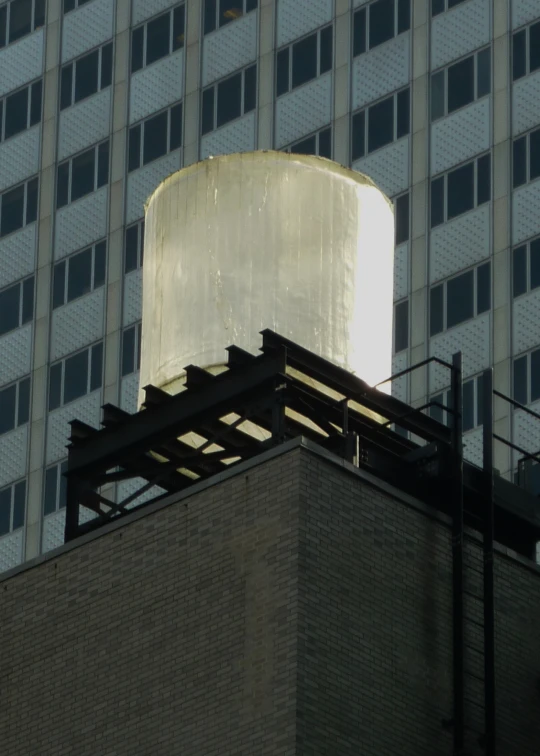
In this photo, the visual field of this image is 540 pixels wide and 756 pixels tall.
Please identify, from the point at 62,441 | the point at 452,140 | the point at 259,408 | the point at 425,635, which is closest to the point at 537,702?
the point at 425,635

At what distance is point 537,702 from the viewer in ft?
104

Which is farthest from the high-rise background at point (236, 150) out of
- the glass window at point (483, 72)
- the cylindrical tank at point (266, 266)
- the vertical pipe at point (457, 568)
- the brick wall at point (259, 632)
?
the brick wall at point (259, 632)

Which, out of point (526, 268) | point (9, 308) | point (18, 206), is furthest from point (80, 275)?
point (526, 268)

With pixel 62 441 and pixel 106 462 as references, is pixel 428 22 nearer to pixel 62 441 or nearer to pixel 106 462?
pixel 62 441

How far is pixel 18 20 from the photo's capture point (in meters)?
95.8

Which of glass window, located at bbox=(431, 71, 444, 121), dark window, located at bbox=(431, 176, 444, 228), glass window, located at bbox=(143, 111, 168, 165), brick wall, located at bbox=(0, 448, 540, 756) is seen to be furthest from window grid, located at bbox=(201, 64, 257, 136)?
brick wall, located at bbox=(0, 448, 540, 756)

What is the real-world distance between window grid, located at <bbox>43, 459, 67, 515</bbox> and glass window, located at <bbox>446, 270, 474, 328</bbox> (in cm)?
1466

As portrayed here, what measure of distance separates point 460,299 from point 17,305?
18965 millimetres

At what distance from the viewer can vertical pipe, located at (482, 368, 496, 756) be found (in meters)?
30.8

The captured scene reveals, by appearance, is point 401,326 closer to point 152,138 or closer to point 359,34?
point 359,34

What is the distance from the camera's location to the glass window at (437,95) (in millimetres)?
81562

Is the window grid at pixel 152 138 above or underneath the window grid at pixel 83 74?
underneath

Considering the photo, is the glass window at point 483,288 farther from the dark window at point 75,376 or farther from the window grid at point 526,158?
the dark window at point 75,376

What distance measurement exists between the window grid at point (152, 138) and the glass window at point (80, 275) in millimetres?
3265
